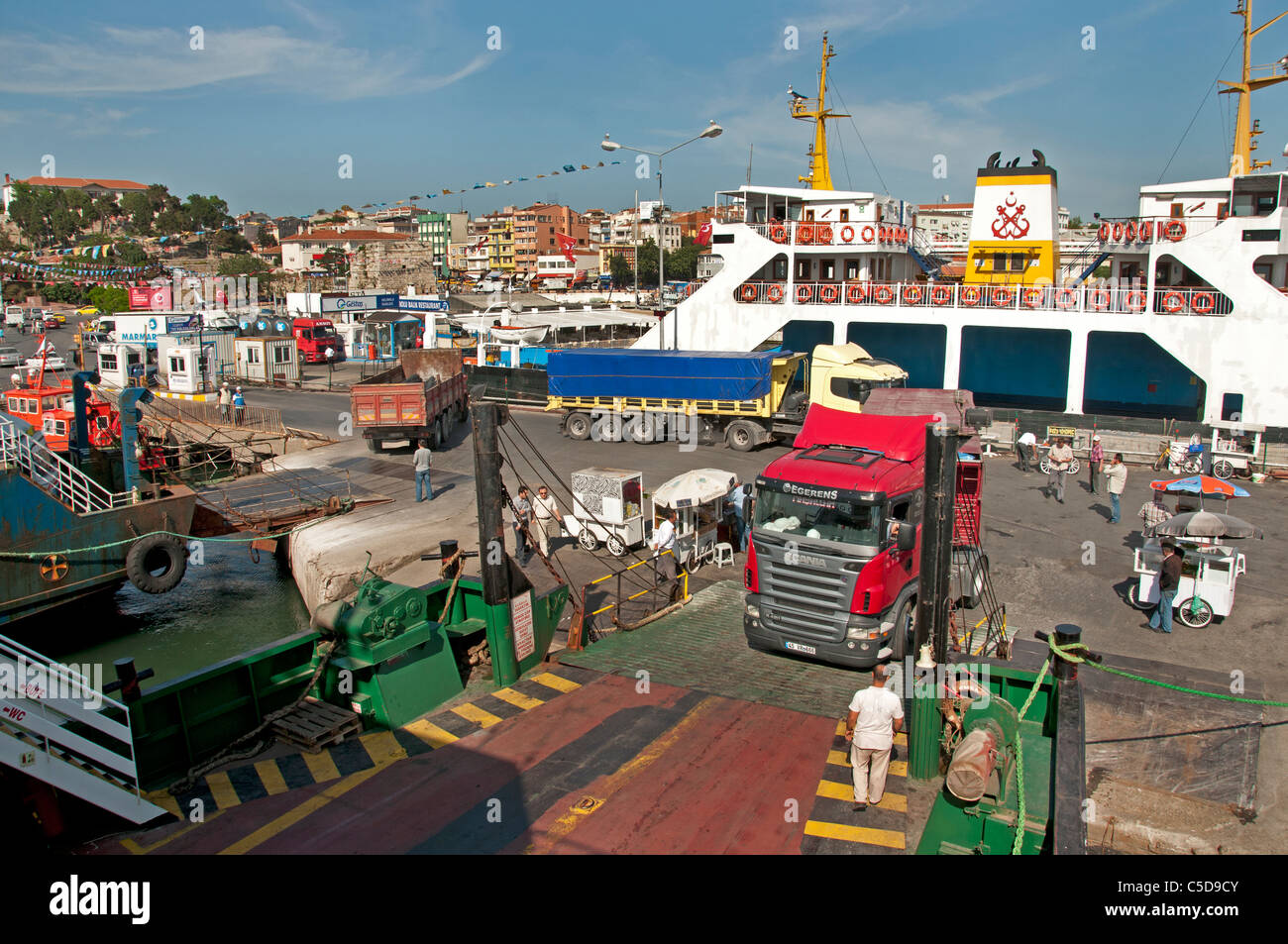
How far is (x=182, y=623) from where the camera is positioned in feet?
58.4

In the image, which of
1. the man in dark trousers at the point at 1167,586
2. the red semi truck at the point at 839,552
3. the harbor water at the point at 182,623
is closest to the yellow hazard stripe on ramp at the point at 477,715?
the red semi truck at the point at 839,552

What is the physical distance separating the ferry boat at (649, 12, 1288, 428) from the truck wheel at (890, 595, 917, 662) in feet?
63.7

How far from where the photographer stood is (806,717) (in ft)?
29.9

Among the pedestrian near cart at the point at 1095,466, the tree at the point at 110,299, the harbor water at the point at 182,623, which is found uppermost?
the tree at the point at 110,299

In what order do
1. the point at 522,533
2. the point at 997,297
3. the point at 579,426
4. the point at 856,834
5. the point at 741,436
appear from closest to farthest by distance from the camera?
the point at 856,834 → the point at 522,533 → the point at 741,436 → the point at 579,426 → the point at 997,297

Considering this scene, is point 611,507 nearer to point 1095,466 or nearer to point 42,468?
point 42,468

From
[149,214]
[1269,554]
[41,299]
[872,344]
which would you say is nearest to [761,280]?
[872,344]

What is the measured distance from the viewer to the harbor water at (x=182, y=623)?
1630 centimetres

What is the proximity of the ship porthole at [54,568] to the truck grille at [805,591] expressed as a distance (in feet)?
43.2

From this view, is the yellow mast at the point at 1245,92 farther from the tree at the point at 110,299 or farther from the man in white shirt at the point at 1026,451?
the tree at the point at 110,299

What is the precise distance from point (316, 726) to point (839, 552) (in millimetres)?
6399

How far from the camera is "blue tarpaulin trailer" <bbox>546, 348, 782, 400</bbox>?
26078 millimetres

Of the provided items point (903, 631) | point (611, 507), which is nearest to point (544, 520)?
point (611, 507)

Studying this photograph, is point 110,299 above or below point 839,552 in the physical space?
above
